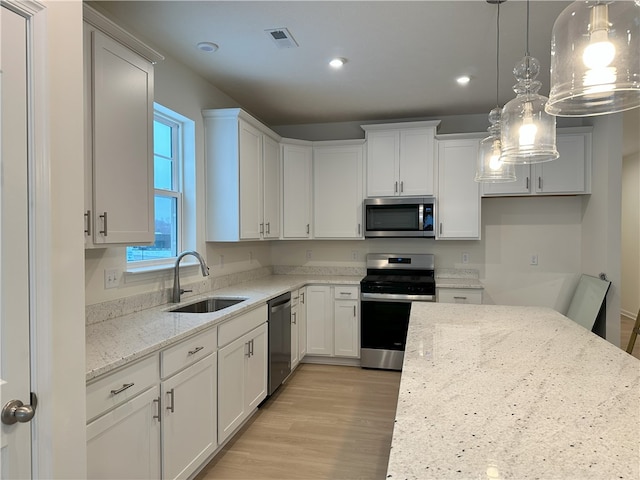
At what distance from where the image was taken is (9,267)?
41.9 inches

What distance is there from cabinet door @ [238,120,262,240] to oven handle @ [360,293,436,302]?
128 centimetres

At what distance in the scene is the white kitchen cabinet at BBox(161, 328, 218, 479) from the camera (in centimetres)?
189

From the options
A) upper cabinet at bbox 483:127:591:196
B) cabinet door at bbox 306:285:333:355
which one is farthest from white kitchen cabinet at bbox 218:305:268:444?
upper cabinet at bbox 483:127:591:196

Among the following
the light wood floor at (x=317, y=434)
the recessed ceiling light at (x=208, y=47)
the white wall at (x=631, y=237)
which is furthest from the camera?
the white wall at (x=631, y=237)

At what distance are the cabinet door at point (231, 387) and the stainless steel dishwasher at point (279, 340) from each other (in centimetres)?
46

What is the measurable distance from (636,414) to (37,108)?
1878 mm

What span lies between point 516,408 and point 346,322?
304cm

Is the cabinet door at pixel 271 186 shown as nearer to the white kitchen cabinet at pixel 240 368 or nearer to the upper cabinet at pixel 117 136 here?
the white kitchen cabinet at pixel 240 368

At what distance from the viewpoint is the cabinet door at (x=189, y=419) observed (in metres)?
1.90

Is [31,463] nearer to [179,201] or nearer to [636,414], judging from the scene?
[636,414]

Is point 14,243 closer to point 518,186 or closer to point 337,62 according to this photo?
point 337,62

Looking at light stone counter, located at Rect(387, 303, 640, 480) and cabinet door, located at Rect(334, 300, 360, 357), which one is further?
cabinet door, located at Rect(334, 300, 360, 357)

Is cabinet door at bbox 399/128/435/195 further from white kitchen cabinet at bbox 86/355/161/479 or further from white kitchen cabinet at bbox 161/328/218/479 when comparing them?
white kitchen cabinet at bbox 86/355/161/479

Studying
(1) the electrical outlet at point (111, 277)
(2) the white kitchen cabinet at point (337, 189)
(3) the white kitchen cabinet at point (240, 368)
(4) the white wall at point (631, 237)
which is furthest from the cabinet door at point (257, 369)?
(4) the white wall at point (631, 237)
